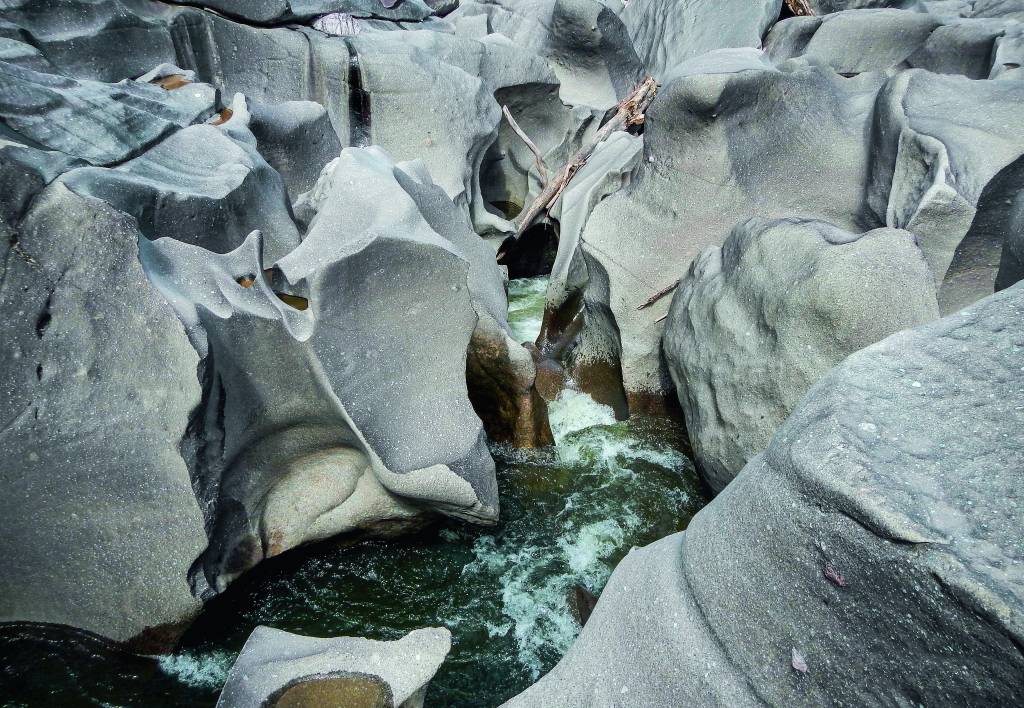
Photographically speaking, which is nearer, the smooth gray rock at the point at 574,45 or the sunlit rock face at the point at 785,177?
the sunlit rock face at the point at 785,177

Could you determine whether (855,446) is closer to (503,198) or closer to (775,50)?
(503,198)

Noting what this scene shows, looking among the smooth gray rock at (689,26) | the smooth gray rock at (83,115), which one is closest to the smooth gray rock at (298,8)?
the smooth gray rock at (83,115)

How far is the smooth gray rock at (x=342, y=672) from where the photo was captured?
6.56 feet

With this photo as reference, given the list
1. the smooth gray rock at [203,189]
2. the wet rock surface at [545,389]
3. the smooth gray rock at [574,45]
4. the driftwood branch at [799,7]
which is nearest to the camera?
the wet rock surface at [545,389]

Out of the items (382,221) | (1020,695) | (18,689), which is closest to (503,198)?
(382,221)

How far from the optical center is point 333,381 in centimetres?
291

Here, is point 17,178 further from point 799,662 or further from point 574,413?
point 574,413

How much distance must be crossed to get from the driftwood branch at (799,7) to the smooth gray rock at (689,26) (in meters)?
0.71

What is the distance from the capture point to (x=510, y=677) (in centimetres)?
276

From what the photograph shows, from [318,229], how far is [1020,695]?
10.1 feet

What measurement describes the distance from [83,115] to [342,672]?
3.04m

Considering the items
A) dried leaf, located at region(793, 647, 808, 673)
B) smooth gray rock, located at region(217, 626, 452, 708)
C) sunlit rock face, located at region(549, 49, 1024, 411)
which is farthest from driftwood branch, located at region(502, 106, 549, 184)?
dried leaf, located at region(793, 647, 808, 673)

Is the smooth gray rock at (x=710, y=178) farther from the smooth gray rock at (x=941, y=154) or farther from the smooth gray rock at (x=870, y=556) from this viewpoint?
the smooth gray rock at (x=870, y=556)

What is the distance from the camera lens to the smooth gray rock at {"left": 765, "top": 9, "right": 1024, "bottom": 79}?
550 centimetres
